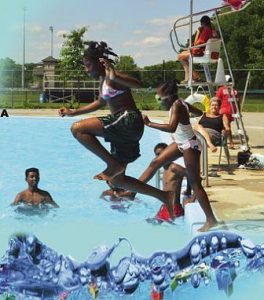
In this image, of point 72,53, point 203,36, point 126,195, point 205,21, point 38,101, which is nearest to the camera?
point 126,195

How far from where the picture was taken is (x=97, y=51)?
16.1 feet

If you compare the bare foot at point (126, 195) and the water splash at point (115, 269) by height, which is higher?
the bare foot at point (126, 195)

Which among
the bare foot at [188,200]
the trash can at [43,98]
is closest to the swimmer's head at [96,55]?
the bare foot at [188,200]

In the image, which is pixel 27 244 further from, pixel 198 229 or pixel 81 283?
pixel 198 229

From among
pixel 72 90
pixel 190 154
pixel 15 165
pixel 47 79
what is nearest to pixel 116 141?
pixel 190 154

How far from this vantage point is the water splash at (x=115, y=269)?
3996 mm

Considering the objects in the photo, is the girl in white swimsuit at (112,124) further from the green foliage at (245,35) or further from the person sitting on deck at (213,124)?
the green foliage at (245,35)

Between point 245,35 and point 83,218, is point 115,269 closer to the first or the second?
point 83,218

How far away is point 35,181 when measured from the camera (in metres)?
6.04

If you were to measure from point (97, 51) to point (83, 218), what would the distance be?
1.83 m

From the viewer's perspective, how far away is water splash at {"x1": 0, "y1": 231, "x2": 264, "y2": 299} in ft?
13.1

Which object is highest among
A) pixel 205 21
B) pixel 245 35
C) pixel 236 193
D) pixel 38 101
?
pixel 245 35

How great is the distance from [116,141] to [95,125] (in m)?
0.21

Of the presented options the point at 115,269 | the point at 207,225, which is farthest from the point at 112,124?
the point at 115,269
